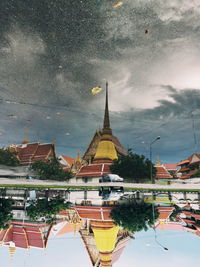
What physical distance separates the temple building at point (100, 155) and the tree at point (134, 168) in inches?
138

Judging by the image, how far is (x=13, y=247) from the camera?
354 inches

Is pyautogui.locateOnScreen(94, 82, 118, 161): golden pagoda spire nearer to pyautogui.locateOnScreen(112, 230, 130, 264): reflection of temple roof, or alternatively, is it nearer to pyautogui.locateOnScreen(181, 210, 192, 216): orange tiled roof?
pyautogui.locateOnScreen(181, 210, 192, 216): orange tiled roof

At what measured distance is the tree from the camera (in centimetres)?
3800

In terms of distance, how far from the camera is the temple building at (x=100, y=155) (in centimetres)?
4272

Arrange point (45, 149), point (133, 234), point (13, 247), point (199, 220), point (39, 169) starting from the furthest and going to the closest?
point (45, 149)
point (39, 169)
point (199, 220)
point (133, 234)
point (13, 247)

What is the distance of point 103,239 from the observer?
1015 cm

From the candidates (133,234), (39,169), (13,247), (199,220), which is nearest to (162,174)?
(39,169)

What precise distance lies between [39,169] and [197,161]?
43.1 meters

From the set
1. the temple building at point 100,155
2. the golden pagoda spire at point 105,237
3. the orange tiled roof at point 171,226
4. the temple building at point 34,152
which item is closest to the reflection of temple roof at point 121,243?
the golden pagoda spire at point 105,237

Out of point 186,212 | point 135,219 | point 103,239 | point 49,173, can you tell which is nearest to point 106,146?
point 49,173

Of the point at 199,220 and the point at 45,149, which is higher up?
the point at 45,149

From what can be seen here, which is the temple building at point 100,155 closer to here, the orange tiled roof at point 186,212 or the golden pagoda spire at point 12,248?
the orange tiled roof at point 186,212

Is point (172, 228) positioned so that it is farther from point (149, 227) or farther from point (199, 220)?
point (199, 220)

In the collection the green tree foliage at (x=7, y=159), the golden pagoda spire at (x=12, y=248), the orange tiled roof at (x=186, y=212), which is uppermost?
the green tree foliage at (x=7, y=159)
